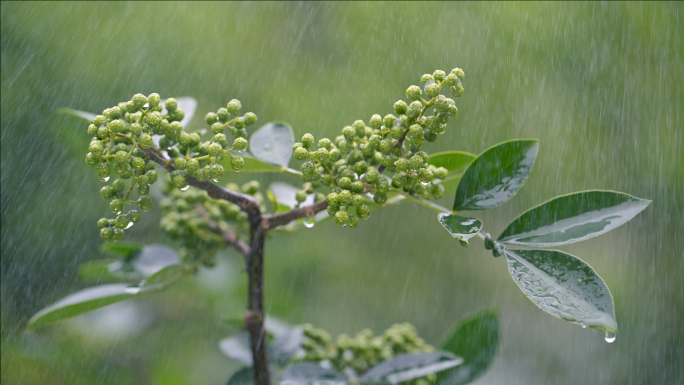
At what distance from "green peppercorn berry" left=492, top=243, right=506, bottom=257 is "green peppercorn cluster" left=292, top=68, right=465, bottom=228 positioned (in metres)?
0.14

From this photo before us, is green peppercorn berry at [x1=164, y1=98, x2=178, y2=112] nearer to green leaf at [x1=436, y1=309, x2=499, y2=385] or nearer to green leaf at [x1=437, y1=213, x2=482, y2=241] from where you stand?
green leaf at [x1=437, y1=213, x2=482, y2=241]

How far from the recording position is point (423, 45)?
3.53 m

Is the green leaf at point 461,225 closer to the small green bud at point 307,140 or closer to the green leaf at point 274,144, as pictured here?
the small green bud at point 307,140

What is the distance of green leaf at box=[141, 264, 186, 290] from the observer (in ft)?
3.74

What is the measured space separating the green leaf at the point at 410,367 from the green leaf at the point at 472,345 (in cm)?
14

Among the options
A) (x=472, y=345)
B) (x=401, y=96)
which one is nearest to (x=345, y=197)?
(x=472, y=345)

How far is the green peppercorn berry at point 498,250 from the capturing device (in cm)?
85

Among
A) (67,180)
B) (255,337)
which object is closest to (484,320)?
(255,337)

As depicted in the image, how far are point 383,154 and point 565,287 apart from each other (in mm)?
338

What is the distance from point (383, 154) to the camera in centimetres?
92

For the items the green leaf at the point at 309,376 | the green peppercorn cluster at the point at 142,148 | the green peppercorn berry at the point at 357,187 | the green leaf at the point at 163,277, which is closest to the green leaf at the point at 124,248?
the green leaf at the point at 163,277

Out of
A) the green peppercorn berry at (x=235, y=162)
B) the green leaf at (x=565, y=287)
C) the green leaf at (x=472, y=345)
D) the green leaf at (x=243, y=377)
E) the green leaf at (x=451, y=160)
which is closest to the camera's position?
the green leaf at (x=565, y=287)

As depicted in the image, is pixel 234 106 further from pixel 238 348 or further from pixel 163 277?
pixel 238 348

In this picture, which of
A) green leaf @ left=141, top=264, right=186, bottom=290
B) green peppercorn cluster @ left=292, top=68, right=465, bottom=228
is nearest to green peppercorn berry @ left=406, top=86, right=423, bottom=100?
green peppercorn cluster @ left=292, top=68, right=465, bottom=228
